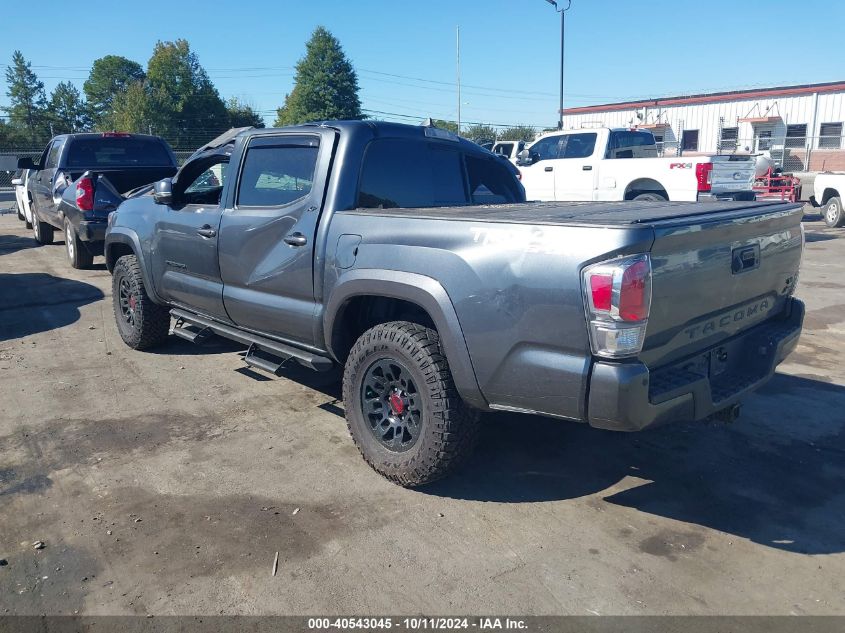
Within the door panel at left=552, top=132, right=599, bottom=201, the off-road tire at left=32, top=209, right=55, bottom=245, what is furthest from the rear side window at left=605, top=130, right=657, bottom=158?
the off-road tire at left=32, top=209, right=55, bottom=245

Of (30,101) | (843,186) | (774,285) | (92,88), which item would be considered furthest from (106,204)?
(92,88)

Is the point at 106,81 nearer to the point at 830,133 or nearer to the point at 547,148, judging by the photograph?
the point at 830,133

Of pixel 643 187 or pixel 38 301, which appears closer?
pixel 38 301

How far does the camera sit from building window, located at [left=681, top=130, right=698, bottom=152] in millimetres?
41625

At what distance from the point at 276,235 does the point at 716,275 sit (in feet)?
8.52

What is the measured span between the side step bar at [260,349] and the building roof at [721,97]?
3997 centimetres

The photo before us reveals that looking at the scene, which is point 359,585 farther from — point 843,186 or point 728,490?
point 843,186

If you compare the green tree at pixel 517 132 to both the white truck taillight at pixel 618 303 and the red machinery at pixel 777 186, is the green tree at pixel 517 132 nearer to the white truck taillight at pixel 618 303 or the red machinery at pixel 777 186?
the red machinery at pixel 777 186

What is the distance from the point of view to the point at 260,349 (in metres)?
4.78

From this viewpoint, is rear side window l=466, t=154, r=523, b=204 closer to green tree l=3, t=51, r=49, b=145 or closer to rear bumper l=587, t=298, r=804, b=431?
rear bumper l=587, t=298, r=804, b=431

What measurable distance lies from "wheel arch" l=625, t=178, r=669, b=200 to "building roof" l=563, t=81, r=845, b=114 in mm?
31866

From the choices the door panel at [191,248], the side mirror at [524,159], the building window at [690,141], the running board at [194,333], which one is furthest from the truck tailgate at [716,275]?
the building window at [690,141]

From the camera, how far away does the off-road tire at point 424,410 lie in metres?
3.47

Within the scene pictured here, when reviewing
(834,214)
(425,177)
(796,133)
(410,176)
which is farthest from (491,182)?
(796,133)
